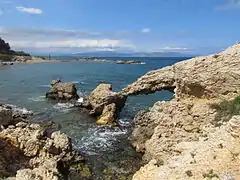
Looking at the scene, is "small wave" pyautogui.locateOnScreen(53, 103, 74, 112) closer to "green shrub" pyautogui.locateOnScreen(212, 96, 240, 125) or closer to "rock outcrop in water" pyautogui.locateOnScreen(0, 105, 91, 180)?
"rock outcrop in water" pyautogui.locateOnScreen(0, 105, 91, 180)

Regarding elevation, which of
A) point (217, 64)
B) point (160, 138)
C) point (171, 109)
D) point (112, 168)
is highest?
point (217, 64)

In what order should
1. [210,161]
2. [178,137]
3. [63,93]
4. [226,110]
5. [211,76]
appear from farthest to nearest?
[63,93]
[211,76]
[178,137]
[226,110]
[210,161]

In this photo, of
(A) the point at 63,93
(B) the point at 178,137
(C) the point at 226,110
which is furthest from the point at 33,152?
(A) the point at 63,93

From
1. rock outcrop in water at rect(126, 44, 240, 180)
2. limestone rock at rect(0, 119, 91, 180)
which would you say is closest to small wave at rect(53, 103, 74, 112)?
rock outcrop in water at rect(126, 44, 240, 180)

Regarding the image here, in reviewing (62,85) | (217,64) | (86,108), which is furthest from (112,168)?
(62,85)

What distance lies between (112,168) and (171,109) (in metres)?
8.09

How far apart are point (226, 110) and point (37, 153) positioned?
16.0 metres

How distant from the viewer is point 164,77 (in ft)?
130

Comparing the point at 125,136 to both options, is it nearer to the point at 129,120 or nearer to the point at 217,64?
the point at 129,120

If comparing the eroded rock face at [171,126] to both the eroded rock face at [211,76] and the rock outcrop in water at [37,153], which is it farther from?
the rock outcrop in water at [37,153]

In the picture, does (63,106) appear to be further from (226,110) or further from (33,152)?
(226,110)

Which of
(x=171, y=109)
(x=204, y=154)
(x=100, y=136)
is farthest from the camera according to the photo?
(x=100, y=136)

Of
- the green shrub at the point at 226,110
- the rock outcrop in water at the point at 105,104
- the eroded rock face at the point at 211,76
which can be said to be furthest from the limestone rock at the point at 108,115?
the green shrub at the point at 226,110

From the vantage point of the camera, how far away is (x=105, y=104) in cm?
4709
